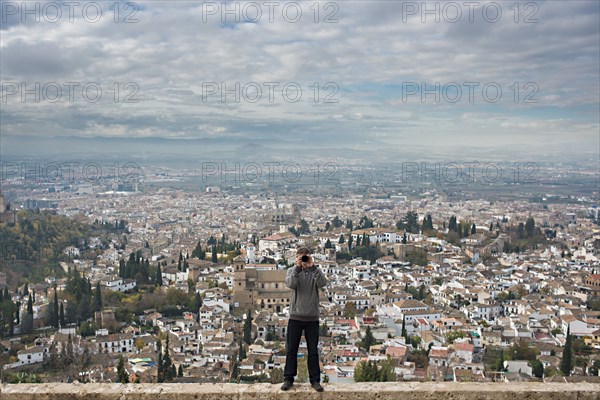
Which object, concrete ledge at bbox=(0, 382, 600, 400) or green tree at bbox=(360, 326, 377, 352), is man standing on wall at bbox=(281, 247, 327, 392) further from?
green tree at bbox=(360, 326, 377, 352)

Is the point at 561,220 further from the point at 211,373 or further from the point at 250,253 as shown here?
the point at 211,373

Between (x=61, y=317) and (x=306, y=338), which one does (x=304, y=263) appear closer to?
(x=306, y=338)

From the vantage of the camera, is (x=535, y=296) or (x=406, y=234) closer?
(x=535, y=296)

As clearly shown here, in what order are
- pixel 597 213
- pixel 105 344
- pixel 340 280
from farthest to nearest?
pixel 597 213
pixel 340 280
pixel 105 344

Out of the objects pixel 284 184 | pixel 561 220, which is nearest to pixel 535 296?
pixel 561 220

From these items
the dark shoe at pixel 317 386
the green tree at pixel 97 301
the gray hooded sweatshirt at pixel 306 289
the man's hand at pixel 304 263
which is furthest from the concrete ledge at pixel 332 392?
the green tree at pixel 97 301

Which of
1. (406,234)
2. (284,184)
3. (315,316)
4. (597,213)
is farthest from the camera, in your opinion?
(284,184)

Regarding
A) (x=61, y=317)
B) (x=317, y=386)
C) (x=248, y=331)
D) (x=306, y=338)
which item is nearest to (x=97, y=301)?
(x=61, y=317)
